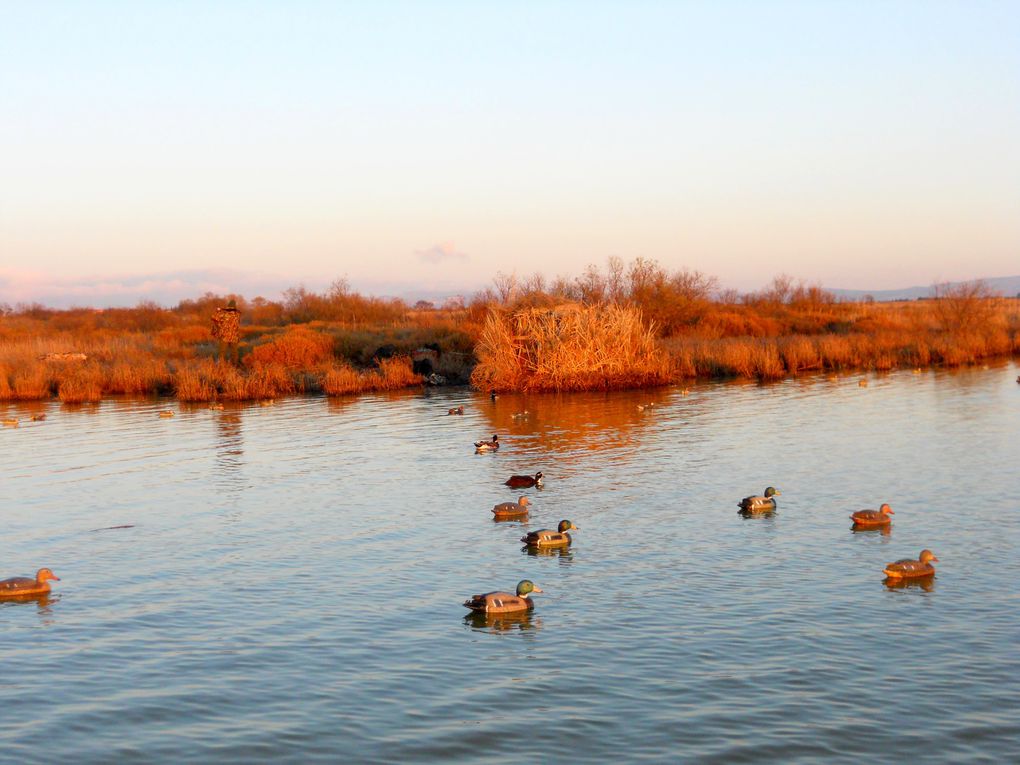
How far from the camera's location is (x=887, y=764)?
798cm

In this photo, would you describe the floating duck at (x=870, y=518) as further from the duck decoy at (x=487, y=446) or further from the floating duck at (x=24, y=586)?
the floating duck at (x=24, y=586)

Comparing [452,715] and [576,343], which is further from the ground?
[576,343]

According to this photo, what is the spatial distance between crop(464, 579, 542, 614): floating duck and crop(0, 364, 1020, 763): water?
0.24m

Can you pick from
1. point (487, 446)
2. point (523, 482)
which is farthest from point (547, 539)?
point (487, 446)

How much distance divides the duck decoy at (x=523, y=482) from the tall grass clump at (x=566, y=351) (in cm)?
1859

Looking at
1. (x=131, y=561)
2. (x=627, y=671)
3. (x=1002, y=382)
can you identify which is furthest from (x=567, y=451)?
(x=1002, y=382)

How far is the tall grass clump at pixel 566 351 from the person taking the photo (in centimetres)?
3909

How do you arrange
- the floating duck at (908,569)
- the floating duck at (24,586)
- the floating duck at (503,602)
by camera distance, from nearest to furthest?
the floating duck at (503,602)
the floating duck at (908,569)
the floating duck at (24,586)

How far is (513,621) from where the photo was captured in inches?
461

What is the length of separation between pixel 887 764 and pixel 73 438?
2603 cm

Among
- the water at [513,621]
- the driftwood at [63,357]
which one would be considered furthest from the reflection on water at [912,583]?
the driftwood at [63,357]

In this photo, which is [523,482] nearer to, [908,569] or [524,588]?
[524,588]

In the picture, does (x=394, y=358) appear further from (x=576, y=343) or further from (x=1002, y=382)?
(x=1002, y=382)

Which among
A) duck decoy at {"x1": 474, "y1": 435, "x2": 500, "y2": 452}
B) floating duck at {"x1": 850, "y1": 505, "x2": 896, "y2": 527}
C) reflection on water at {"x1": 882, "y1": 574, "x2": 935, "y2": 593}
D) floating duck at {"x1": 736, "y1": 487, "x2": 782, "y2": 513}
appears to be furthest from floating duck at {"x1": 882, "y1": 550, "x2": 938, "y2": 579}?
duck decoy at {"x1": 474, "y1": 435, "x2": 500, "y2": 452}
